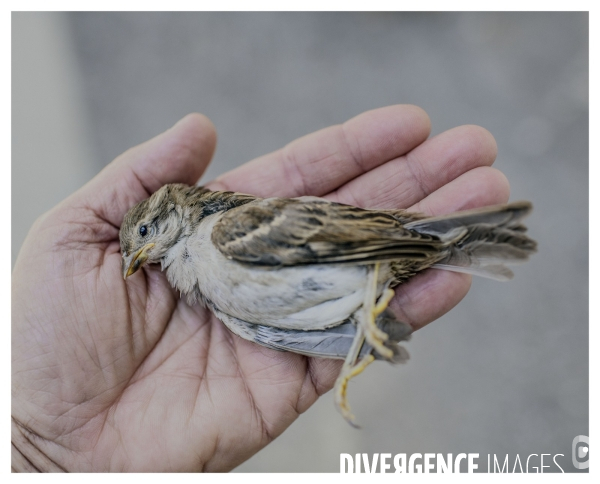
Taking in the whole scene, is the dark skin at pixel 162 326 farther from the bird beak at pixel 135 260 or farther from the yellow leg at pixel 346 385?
the yellow leg at pixel 346 385

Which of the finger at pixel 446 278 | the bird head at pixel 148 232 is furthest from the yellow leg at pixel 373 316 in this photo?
the bird head at pixel 148 232

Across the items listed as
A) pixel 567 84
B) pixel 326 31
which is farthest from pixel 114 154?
pixel 567 84

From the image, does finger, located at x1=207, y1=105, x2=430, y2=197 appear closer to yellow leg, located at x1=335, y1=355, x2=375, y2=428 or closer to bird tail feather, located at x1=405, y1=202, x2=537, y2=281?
bird tail feather, located at x1=405, y1=202, x2=537, y2=281

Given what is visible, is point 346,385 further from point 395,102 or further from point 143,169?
point 395,102

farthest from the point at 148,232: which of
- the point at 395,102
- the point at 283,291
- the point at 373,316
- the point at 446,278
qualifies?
the point at 395,102

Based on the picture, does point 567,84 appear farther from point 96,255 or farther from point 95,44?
point 95,44
